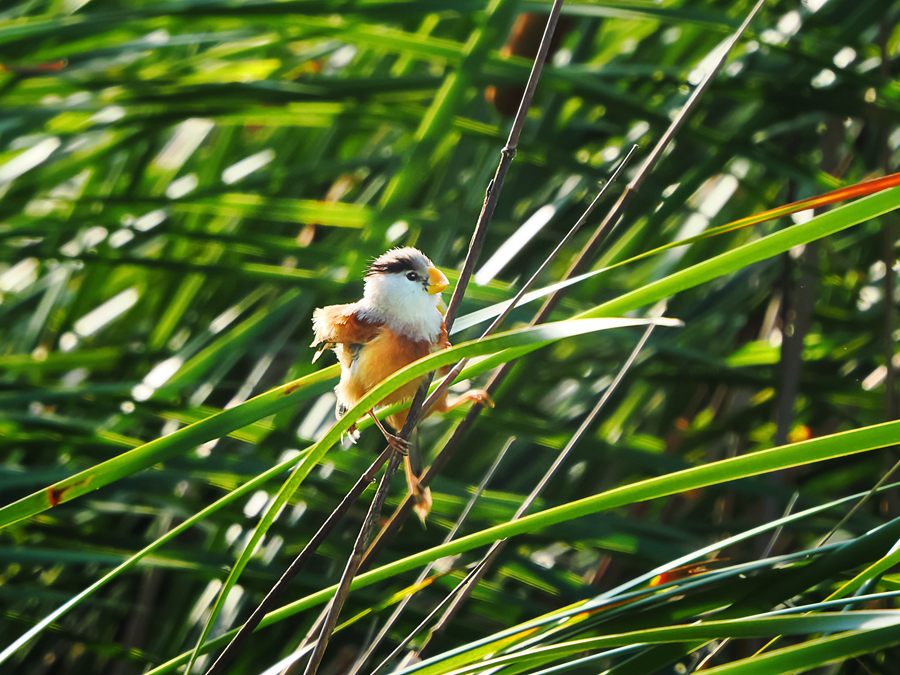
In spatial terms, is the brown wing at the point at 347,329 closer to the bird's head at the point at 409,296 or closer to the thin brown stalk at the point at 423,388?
the bird's head at the point at 409,296

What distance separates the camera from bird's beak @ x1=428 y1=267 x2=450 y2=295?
0.55 m

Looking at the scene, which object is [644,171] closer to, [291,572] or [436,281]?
[436,281]

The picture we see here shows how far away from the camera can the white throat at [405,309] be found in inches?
22.1

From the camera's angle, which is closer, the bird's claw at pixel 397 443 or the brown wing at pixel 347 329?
the bird's claw at pixel 397 443

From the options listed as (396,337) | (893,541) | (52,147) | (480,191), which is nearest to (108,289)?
(52,147)

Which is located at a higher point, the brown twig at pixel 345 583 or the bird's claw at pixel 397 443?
the bird's claw at pixel 397 443

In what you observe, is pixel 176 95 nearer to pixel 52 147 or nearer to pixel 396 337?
pixel 52 147

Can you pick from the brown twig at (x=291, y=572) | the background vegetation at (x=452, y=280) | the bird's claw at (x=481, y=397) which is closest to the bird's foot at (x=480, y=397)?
the bird's claw at (x=481, y=397)

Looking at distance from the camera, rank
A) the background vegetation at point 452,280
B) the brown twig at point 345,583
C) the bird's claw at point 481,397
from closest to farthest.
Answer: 1. the brown twig at point 345,583
2. the bird's claw at point 481,397
3. the background vegetation at point 452,280

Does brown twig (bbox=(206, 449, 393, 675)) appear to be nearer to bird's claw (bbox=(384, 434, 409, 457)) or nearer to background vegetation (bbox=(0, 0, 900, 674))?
bird's claw (bbox=(384, 434, 409, 457))

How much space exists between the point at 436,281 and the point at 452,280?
215 millimetres

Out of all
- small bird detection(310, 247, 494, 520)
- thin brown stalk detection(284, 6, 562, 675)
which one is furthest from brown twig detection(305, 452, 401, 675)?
small bird detection(310, 247, 494, 520)

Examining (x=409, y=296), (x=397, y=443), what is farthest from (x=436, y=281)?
(x=397, y=443)

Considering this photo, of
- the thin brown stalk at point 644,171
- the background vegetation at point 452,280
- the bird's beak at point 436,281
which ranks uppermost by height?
the thin brown stalk at point 644,171
